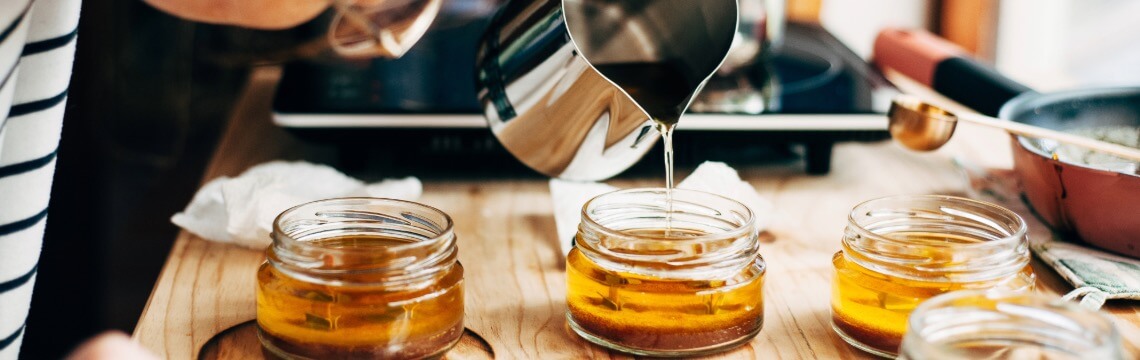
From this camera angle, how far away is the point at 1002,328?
1.88 feet

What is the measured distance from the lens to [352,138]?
3.38ft

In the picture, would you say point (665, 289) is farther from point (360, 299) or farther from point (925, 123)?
point (925, 123)

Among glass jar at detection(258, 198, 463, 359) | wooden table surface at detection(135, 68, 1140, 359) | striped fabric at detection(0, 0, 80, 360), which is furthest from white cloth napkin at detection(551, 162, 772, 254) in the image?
striped fabric at detection(0, 0, 80, 360)

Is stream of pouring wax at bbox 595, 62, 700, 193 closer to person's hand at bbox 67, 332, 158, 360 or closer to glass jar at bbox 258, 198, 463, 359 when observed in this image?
glass jar at bbox 258, 198, 463, 359

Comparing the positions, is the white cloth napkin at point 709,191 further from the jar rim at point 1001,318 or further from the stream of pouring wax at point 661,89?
the jar rim at point 1001,318

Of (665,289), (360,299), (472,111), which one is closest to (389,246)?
(360,299)

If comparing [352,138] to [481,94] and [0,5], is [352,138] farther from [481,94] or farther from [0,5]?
[0,5]

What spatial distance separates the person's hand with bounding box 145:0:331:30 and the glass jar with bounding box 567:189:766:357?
0.28 meters

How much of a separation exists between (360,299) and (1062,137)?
1.63ft

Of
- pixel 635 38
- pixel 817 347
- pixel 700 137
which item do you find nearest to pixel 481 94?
pixel 635 38

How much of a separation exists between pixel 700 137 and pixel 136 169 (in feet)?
4.00

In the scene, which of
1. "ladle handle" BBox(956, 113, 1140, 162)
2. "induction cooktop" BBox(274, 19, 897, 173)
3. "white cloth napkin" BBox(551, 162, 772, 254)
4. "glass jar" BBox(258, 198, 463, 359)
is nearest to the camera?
"glass jar" BBox(258, 198, 463, 359)

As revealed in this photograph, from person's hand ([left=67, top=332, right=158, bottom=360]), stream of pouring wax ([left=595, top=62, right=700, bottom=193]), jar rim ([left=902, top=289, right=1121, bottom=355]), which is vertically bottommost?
jar rim ([left=902, top=289, right=1121, bottom=355])

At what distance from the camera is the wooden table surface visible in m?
0.71
